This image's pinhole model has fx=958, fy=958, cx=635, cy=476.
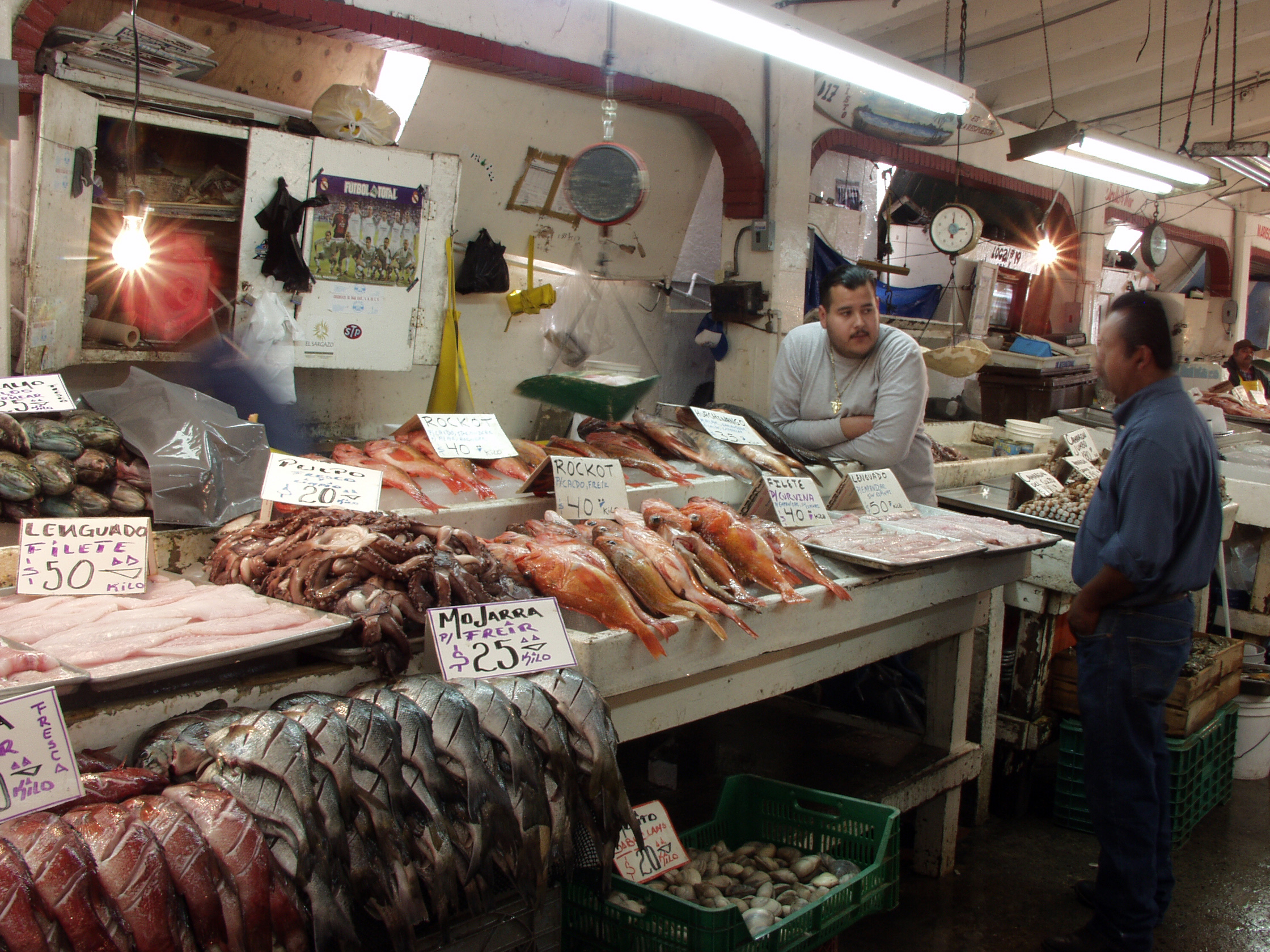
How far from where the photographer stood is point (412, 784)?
1.70 m

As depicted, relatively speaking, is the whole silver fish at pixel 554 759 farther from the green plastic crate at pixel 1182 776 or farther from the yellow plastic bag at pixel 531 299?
the yellow plastic bag at pixel 531 299

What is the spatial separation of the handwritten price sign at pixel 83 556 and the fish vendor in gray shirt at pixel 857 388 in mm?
2848

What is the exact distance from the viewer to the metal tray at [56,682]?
5.17 feet

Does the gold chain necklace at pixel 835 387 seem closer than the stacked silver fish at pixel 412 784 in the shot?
No

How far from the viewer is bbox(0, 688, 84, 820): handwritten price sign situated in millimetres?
1429

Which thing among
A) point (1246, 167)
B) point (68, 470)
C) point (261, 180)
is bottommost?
point (68, 470)

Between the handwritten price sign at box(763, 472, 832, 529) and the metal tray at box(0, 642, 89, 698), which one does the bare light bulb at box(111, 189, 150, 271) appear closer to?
the metal tray at box(0, 642, 89, 698)

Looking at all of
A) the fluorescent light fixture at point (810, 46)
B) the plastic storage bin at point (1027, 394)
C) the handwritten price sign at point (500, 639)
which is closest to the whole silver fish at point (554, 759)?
the handwritten price sign at point (500, 639)

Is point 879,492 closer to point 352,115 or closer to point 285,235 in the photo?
point 285,235

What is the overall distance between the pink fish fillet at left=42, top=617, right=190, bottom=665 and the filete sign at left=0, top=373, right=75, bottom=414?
44.0 inches

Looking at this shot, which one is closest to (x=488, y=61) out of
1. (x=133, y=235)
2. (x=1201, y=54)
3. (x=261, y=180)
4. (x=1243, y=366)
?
(x=261, y=180)

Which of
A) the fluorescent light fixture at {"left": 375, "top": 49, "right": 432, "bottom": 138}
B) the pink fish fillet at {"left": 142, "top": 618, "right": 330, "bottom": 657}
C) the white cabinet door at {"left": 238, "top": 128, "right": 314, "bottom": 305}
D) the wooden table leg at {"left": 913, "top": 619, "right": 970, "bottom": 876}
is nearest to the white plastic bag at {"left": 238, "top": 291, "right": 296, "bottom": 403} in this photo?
the white cabinet door at {"left": 238, "top": 128, "right": 314, "bottom": 305}

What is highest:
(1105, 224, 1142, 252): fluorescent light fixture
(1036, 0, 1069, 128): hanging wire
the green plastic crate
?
(1036, 0, 1069, 128): hanging wire

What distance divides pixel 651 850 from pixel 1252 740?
372 cm
